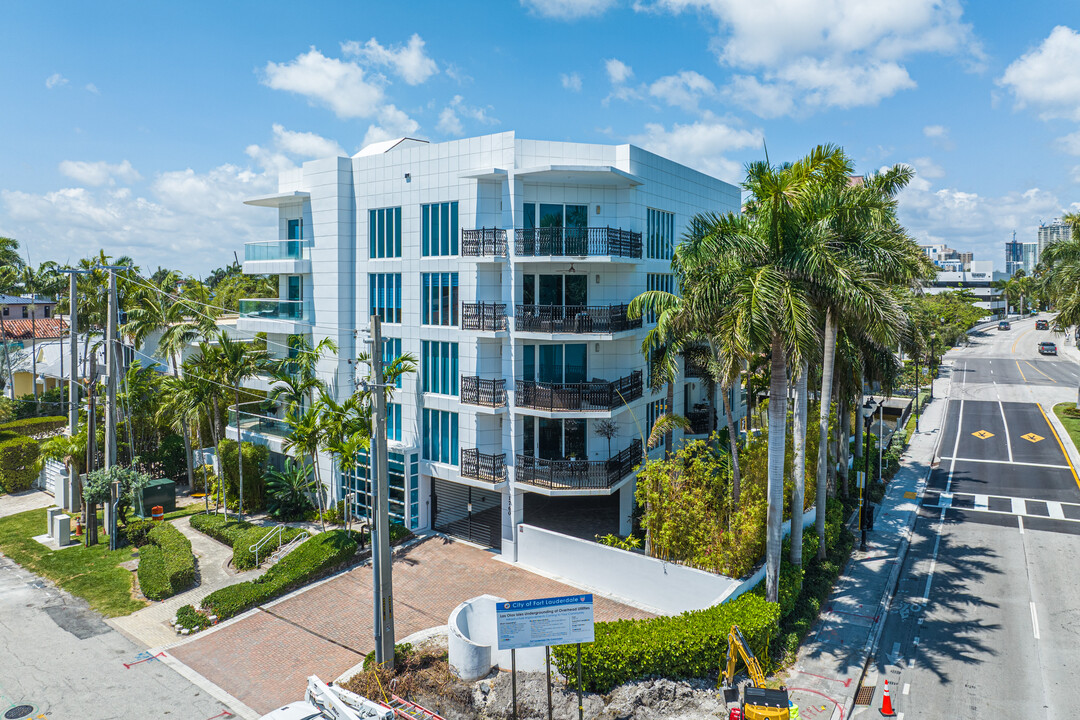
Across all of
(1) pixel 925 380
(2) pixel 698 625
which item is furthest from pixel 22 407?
(1) pixel 925 380

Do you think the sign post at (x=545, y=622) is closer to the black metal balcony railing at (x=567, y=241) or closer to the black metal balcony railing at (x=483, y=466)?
the black metal balcony railing at (x=483, y=466)

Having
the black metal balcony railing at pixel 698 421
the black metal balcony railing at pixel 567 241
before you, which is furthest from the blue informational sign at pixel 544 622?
the black metal balcony railing at pixel 698 421

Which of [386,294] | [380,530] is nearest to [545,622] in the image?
[380,530]

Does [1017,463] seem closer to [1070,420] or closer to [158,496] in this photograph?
[1070,420]

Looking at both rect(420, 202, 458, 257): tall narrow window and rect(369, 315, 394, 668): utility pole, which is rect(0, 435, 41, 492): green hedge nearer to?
rect(420, 202, 458, 257): tall narrow window

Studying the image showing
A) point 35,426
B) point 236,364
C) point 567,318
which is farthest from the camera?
point 35,426

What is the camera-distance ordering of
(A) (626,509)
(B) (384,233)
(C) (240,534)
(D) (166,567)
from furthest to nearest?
1. (B) (384,233)
2. (A) (626,509)
3. (C) (240,534)
4. (D) (166,567)

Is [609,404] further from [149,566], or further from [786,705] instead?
[149,566]
